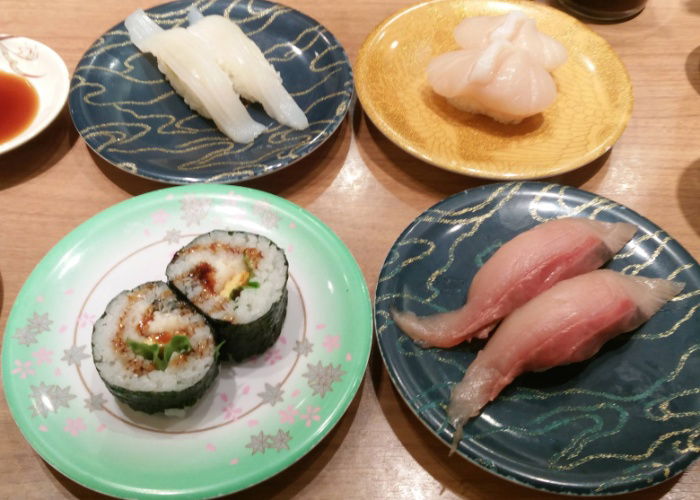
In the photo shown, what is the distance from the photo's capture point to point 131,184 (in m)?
1.58

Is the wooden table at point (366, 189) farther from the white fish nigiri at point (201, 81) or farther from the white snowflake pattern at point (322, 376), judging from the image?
the white fish nigiri at point (201, 81)

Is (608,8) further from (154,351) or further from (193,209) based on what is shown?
(154,351)

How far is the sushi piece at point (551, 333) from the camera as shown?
110 cm

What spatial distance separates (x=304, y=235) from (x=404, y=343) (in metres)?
0.38

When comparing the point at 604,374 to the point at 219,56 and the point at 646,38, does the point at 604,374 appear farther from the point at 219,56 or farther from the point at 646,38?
the point at 646,38

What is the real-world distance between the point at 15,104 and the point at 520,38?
159cm

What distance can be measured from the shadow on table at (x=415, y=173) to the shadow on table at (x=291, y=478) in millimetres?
741

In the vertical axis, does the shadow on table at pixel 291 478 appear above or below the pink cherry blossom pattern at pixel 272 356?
below

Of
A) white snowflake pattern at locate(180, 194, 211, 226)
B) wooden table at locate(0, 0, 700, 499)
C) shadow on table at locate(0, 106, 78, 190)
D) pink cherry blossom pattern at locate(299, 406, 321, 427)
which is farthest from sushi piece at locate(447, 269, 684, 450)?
shadow on table at locate(0, 106, 78, 190)

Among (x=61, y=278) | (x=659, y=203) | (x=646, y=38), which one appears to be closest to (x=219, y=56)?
(x=61, y=278)

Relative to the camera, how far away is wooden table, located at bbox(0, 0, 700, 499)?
1.11m

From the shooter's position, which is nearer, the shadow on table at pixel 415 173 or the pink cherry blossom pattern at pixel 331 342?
the pink cherry blossom pattern at pixel 331 342

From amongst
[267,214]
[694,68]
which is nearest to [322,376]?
[267,214]

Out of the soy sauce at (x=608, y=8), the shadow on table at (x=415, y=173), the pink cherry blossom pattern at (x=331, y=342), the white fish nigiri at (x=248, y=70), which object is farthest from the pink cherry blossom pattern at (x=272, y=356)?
the soy sauce at (x=608, y=8)
